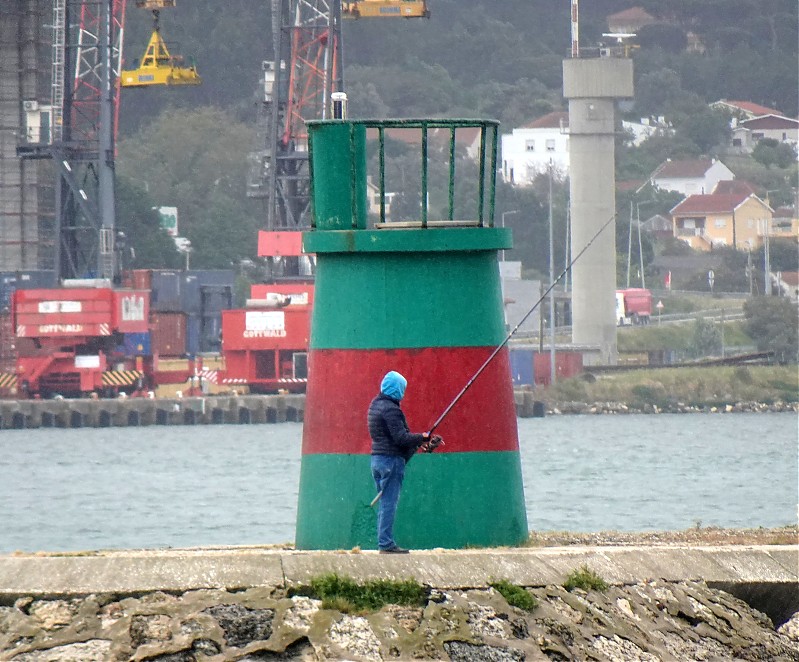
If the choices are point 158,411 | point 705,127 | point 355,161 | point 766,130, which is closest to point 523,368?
point 158,411

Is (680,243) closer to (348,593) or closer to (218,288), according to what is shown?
(218,288)


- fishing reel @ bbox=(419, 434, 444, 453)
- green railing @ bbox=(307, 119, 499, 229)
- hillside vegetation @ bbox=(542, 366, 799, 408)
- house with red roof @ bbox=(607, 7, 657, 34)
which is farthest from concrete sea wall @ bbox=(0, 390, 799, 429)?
house with red roof @ bbox=(607, 7, 657, 34)

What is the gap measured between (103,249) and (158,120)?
34.9 m

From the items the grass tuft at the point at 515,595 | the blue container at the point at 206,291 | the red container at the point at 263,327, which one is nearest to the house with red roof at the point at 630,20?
the blue container at the point at 206,291

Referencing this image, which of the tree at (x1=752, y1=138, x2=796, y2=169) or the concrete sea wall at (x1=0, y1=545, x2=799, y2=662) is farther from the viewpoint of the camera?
the tree at (x1=752, y1=138, x2=796, y2=169)

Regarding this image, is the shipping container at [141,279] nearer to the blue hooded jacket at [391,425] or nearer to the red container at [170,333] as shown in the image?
the red container at [170,333]

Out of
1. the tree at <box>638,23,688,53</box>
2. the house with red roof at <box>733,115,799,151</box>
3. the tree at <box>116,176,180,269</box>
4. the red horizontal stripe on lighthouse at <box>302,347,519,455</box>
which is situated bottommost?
the red horizontal stripe on lighthouse at <box>302,347,519,455</box>

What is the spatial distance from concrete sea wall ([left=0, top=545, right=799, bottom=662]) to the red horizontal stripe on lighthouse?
2.57 feet

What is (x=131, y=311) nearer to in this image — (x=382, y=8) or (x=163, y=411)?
(x=163, y=411)

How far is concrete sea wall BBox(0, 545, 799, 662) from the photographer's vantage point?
17.1 ft

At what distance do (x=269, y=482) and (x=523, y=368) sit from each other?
3489 centimetres

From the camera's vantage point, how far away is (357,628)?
536 centimetres

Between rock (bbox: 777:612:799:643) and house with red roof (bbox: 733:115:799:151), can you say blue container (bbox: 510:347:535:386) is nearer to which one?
house with red roof (bbox: 733:115:799:151)

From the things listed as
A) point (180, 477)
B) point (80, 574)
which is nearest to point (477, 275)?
point (80, 574)
